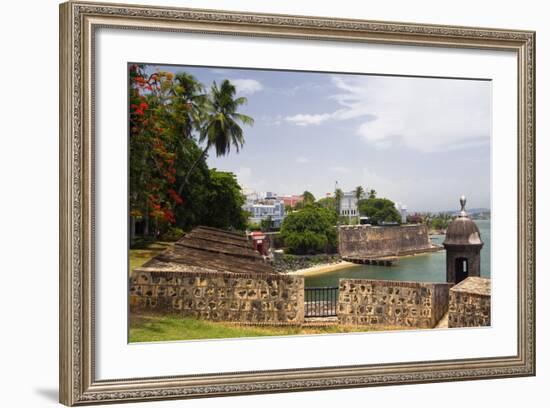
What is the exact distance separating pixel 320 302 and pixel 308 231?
2.11 ft

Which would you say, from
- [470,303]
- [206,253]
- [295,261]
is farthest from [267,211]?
[470,303]

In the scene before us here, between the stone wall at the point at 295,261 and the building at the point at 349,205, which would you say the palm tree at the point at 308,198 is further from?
the stone wall at the point at 295,261

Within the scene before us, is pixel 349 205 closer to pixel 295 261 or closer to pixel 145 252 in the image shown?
pixel 295 261

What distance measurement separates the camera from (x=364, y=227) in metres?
8.14

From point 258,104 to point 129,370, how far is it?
2.50 meters

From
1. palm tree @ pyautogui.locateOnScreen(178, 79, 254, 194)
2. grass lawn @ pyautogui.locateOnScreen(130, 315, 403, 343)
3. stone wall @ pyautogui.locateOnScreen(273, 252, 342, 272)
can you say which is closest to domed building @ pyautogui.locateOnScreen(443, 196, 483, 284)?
stone wall @ pyautogui.locateOnScreen(273, 252, 342, 272)

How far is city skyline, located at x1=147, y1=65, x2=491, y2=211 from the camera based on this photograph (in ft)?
25.2

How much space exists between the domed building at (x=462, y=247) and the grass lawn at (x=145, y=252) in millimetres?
2616

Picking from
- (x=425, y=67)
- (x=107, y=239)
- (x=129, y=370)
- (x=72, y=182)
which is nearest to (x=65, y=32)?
(x=72, y=182)

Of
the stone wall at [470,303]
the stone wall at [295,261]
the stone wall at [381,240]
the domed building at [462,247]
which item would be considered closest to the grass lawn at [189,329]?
the stone wall at [295,261]

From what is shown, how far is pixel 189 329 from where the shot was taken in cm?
736

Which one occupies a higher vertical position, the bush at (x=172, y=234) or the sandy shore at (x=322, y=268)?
the bush at (x=172, y=234)

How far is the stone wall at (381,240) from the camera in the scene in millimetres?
8031

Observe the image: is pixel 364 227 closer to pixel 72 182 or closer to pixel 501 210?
pixel 501 210
